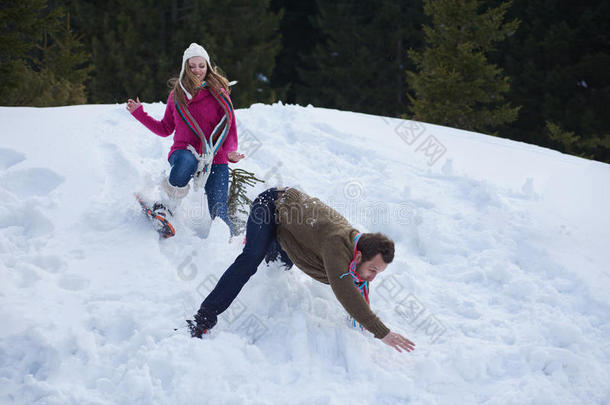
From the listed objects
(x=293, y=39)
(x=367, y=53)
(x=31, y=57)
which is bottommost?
(x=293, y=39)

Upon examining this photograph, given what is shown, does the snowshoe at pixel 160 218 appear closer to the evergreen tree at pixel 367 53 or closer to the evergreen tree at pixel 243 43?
the evergreen tree at pixel 243 43

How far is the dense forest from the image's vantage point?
45.2 feet

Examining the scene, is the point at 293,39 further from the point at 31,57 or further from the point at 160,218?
the point at 160,218

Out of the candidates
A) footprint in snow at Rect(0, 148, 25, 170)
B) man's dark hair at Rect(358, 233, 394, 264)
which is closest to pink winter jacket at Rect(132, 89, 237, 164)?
footprint in snow at Rect(0, 148, 25, 170)

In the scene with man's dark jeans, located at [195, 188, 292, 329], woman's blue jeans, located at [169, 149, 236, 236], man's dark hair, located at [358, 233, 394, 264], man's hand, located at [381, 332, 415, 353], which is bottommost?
woman's blue jeans, located at [169, 149, 236, 236]

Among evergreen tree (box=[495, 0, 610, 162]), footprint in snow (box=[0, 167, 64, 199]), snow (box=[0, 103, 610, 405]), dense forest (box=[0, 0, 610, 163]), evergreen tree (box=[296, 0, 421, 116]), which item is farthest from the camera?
evergreen tree (box=[296, 0, 421, 116])

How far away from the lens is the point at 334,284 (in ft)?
9.55

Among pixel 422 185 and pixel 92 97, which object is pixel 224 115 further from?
pixel 92 97

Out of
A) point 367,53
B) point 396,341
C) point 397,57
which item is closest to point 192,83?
point 396,341

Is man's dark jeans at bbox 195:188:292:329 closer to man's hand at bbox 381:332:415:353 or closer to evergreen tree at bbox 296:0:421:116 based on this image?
man's hand at bbox 381:332:415:353

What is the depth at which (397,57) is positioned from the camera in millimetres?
19703

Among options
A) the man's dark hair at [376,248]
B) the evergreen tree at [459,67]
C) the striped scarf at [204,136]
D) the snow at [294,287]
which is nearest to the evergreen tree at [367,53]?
the evergreen tree at [459,67]

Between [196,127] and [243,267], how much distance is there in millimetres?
1348

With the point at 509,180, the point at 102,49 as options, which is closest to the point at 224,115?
the point at 509,180
